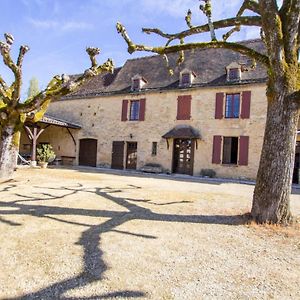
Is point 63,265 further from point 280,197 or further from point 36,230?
point 280,197

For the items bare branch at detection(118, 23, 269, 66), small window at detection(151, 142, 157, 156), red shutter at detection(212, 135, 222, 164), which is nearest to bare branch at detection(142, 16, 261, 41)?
bare branch at detection(118, 23, 269, 66)

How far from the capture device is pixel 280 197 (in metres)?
5.02

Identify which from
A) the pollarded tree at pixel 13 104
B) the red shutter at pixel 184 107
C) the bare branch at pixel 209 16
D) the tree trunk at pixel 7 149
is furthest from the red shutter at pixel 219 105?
the tree trunk at pixel 7 149

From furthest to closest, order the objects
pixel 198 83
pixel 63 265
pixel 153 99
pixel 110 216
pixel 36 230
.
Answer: pixel 153 99 < pixel 198 83 < pixel 110 216 < pixel 36 230 < pixel 63 265

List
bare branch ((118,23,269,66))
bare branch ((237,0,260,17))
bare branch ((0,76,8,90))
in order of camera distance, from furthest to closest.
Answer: bare branch ((0,76,8,90)), bare branch ((237,0,260,17)), bare branch ((118,23,269,66))

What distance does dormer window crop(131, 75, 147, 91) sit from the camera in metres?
17.2

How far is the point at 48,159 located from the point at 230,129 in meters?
10.6

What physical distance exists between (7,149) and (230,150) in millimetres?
10707

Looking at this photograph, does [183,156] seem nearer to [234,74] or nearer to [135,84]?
[234,74]

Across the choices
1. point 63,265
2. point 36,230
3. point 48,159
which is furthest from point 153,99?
point 63,265

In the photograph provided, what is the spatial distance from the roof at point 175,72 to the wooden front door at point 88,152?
3.30 meters

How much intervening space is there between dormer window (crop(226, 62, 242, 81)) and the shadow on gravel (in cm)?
979

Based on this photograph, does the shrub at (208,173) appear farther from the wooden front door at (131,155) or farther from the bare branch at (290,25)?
the bare branch at (290,25)

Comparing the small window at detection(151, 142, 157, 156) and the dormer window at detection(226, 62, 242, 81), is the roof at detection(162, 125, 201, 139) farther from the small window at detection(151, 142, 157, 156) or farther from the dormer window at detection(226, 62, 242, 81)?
the dormer window at detection(226, 62, 242, 81)
